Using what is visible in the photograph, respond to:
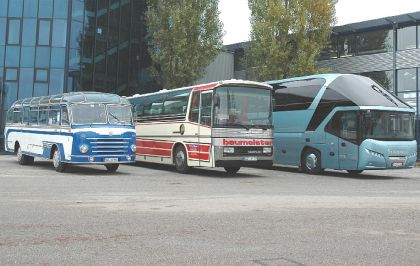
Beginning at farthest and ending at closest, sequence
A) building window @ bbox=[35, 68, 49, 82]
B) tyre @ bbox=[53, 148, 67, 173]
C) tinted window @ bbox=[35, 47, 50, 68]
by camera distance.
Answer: tinted window @ bbox=[35, 47, 50, 68] → building window @ bbox=[35, 68, 49, 82] → tyre @ bbox=[53, 148, 67, 173]

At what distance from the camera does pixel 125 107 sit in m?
18.7

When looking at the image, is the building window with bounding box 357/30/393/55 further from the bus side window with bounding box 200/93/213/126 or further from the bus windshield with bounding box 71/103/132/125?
the bus windshield with bounding box 71/103/132/125

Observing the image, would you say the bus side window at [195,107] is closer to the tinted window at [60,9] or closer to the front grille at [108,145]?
the front grille at [108,145]

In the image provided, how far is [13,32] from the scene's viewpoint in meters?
37.1

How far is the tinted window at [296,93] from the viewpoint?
66.6 feet

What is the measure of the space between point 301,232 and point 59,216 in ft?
12.6

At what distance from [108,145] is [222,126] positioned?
382 centimetres

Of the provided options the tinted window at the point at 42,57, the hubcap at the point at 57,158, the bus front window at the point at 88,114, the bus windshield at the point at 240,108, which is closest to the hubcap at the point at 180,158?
the bus windshield at the point at 240,108

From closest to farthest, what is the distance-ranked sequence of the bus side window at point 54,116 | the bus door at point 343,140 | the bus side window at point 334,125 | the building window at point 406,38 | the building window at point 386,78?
the bus side window at point 54,116 → the bus door at point 343,140 → the bus side window at point 334,125 → the building window at point 406,38 → the building window at point 386,78

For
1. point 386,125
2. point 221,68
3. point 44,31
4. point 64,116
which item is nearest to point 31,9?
point 44,31

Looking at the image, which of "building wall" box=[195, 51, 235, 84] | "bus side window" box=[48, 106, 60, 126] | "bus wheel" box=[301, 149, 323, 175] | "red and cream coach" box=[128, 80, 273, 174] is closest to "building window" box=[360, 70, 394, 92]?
"building wall" box=[195, 51, 235, 84]

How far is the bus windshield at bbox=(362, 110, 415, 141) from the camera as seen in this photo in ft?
59.8

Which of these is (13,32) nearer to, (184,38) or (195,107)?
(184,38)

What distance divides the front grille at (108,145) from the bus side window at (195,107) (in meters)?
2.36
